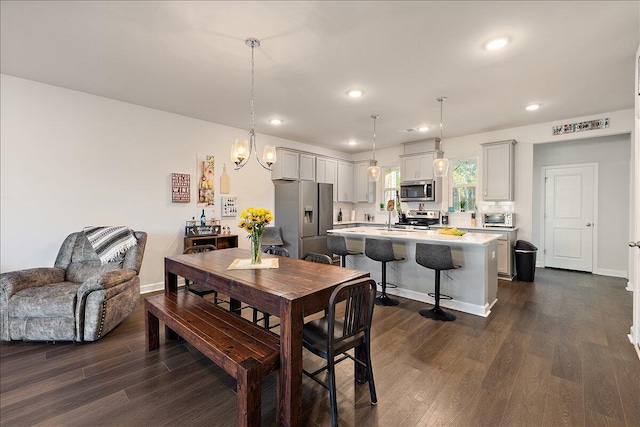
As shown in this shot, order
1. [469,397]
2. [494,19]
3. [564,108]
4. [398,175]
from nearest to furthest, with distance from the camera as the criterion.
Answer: [469,397] → [494,19] → [564,108] → [398,175]

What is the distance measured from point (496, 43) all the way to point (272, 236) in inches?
169

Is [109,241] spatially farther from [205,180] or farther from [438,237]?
[438,237]

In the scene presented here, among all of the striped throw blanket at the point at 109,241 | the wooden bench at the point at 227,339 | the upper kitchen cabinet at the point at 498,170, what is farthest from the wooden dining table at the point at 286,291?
the upper kitchen cabinet at the point at 498,170

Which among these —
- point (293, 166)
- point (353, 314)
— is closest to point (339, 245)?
point (353, 314)

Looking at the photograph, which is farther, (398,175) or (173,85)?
(398,175)

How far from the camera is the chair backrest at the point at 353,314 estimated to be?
1.62m

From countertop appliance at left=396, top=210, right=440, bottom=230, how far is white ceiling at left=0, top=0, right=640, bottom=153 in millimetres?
2370

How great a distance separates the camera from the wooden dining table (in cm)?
157

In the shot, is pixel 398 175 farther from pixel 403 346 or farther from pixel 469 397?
pixel 469 397

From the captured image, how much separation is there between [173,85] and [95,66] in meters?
0.72

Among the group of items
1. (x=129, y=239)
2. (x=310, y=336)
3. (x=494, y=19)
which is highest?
(x=494, y=19)

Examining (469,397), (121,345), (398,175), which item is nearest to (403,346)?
(469,397)

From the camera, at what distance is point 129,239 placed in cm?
333

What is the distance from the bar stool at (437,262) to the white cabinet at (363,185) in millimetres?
3891
